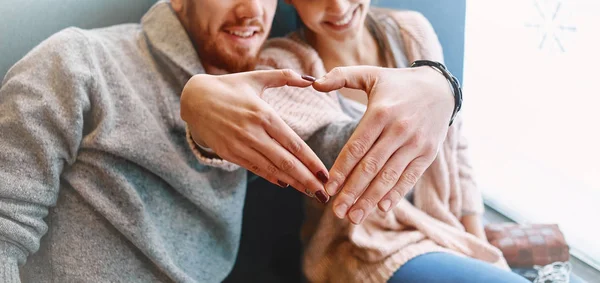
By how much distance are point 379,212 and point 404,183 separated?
0.20 metres

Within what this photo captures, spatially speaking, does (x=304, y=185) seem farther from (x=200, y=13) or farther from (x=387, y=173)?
(x=200, y=13)

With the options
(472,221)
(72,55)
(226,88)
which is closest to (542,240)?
(472,221)

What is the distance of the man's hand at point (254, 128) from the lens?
0.43 metres

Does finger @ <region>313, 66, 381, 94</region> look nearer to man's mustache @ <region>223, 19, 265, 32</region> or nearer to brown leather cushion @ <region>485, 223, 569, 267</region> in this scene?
man's mustache @ <region>223, 19, 265, 32</region>

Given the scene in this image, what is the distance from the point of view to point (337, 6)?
1.94 feet

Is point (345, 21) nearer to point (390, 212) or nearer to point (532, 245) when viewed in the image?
point (390, 212)

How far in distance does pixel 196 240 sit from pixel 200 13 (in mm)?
282

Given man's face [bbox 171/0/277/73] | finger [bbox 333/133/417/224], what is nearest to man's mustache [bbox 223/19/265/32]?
man's face [bbox 171/0/277/73]

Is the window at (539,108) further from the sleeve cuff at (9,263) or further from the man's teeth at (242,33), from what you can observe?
the sleeve cuff at (9,263)

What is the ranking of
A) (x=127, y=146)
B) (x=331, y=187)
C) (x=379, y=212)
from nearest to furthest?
(x=331, y=187) → (x=127, y=146) → (x=379, y=212)

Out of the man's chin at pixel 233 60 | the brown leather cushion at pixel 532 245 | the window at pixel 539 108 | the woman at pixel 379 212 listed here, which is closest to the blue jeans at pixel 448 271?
the woman at pixel 379 212

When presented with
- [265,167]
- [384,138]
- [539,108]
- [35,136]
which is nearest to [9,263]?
[35,136]

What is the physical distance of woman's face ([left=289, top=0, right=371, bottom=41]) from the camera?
598mm

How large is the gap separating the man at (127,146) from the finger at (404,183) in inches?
1.4
